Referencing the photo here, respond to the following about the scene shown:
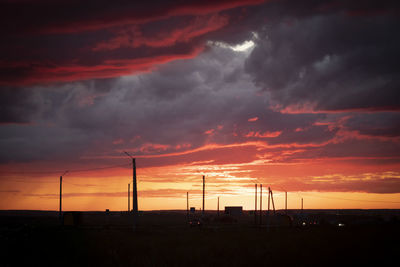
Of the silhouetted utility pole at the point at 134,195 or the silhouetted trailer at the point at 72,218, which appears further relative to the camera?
the silhouetted trailer at the point at 72,218

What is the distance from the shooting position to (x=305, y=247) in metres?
34.0

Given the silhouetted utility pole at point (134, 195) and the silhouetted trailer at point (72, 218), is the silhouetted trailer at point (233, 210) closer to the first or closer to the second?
the silhouetted trailer at point (72, 218)

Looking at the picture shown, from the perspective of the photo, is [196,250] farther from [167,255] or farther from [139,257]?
[139,257]

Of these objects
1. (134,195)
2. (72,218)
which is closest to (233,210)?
(72,218)

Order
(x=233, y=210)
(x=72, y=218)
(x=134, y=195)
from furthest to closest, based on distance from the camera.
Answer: (x=233, y=210) → (x=72, y=218) → (x=134, y=195)

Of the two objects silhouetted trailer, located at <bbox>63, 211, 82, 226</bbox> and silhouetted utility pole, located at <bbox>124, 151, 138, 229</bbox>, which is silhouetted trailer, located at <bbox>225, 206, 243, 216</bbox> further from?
silhouetted utility pole, located at <bbox>124, 151, 138, 229</bbox>

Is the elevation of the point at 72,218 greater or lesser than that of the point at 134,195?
lesser

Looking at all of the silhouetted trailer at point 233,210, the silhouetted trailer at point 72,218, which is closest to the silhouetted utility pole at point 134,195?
A: the silhouetted trailer at point 72,218

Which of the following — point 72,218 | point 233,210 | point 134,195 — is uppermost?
point 134,195

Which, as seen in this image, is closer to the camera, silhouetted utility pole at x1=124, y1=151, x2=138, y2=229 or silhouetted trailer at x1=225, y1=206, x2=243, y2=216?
silhouetted utility pole at x1=124, y1=151, x2=138, y2=229

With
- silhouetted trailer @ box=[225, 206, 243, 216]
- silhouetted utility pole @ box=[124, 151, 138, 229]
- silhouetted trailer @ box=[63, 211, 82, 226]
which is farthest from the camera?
silhouetted trailer @ box=[225, 206, 243, 216]

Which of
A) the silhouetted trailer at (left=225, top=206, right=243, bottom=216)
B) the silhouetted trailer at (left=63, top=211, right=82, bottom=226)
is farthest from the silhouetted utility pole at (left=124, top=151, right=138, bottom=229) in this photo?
the silhouetted trailer at (left=225, top=206, right=243, bottom=216)

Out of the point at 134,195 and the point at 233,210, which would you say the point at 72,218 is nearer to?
the point at 134,195

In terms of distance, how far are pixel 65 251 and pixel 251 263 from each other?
1345 cm
